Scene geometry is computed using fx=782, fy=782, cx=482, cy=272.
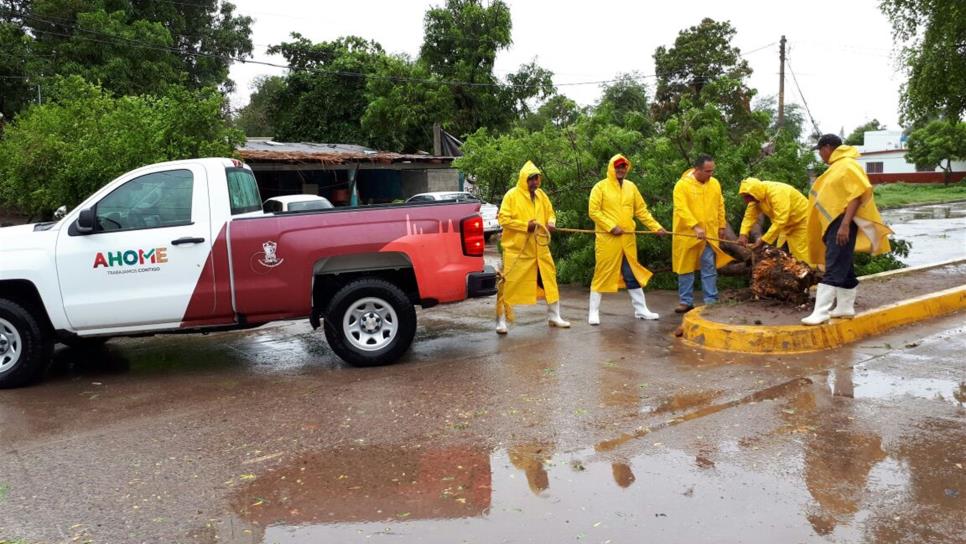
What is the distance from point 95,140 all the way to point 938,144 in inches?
1849

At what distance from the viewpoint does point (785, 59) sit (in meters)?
34.0

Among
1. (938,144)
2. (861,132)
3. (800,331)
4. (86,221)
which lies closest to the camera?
(86,221)

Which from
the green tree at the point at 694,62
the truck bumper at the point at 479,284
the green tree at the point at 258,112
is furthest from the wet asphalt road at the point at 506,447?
the green tree at the point at 258,112

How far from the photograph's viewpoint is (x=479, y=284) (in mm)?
7199

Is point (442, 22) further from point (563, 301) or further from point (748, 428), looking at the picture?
point (748, 428)

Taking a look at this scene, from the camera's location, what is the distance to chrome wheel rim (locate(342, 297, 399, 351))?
7.09 metres

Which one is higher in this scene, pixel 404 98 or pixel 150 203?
pixel 404 98

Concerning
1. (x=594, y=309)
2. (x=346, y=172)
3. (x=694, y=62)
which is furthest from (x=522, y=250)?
(x=694, y=62)

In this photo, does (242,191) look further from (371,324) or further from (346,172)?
(346,172)

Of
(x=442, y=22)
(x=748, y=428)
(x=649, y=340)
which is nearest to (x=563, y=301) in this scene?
(x=649, y=340)

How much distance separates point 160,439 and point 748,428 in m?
3.96

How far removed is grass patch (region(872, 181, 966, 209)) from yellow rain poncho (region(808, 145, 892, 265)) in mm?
24093

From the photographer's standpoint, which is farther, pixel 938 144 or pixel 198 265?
pixel 938 144

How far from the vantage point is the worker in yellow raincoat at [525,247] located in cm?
837
